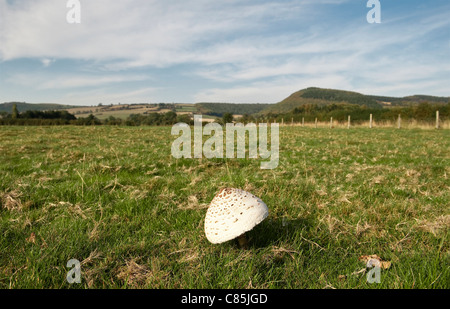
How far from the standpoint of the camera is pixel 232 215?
2578mm

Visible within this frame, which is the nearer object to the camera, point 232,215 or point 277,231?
point 232,215

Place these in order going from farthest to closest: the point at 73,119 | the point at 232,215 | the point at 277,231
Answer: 1. the point at 73,119
2. the point at 277,231
3. the point at 232,215

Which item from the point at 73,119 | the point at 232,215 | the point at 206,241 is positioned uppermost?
the point at 73,119

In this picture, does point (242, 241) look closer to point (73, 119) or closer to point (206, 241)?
point (206, 241)

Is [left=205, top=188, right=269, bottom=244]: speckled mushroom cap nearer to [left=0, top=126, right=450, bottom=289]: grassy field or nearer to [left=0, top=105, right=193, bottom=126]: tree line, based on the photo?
[left=0, top=126, right=450, bottom=289]: grassy field

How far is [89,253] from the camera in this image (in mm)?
2617

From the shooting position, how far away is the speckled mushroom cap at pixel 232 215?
2500mm

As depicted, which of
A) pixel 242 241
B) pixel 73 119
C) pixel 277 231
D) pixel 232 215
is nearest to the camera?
pixel 232 215

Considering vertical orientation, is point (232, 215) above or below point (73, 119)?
below

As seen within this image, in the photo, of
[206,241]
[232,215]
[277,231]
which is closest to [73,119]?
[206,241]

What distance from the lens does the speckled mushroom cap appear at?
250 cm

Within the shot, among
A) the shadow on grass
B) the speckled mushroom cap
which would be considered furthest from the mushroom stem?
the speckled mushroom cap
